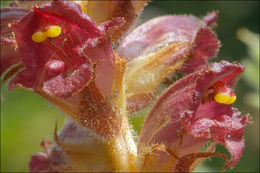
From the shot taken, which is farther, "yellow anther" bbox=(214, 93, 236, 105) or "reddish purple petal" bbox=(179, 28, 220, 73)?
"reddish purple petal" bbox=(179, 28, 220, 73)

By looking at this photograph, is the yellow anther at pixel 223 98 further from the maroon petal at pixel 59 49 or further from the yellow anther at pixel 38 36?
the yellow anther at pixel 38 36

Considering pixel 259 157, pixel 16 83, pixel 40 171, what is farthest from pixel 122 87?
pixel 259 157

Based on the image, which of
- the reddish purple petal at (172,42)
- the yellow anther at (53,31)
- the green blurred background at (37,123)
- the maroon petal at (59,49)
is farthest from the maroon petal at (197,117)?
the green blurred background at (37,123)

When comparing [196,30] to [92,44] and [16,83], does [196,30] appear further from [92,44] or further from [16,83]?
[16,83]

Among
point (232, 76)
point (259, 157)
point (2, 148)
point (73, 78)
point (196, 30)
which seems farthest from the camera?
point (259, 157)

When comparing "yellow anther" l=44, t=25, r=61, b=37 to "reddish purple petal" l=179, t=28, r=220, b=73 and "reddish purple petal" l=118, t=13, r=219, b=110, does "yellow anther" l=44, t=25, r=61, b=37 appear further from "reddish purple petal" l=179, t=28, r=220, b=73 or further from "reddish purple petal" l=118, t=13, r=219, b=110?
"reddish purple petal" l=179, t=28, r=220, b=73

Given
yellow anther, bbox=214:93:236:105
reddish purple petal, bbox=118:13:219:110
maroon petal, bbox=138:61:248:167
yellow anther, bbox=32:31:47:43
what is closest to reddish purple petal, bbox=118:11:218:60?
reddish purple petal, bbox=118:13:219:110
